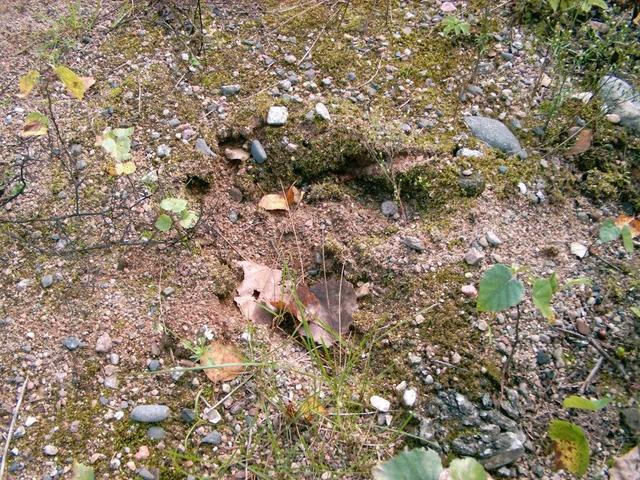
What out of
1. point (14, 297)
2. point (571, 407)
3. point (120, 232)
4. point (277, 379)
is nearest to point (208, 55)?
point (120, 232)

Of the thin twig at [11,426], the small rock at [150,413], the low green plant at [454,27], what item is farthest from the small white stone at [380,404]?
the low green plant at [454,27]

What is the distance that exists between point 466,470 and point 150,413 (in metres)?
0.84

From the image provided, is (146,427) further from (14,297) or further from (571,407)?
(571,407)

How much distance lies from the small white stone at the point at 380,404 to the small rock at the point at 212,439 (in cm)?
42

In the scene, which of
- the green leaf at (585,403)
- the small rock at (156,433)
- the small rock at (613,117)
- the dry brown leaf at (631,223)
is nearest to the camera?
the green leaf at (585,403)

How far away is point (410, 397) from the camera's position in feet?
5.74

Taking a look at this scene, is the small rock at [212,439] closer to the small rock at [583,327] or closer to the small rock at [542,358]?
the small rock at [542,358]

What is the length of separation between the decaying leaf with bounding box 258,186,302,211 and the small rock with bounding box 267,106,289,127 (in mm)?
241

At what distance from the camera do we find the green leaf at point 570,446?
160 centimetres

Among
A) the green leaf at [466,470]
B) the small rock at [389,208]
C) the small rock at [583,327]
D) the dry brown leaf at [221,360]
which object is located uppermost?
the small rock at [389,208]

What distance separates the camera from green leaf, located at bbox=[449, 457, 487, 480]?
1415 millimetres

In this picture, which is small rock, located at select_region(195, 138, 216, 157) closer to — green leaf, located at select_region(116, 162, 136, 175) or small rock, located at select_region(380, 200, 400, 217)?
green leaf, located at select_region(116, 162, 136, 175)

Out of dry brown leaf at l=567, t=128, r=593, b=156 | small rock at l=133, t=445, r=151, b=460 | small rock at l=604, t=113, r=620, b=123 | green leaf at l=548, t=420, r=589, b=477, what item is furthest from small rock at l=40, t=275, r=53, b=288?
small rock at l=604, t=113, r=620, b=123

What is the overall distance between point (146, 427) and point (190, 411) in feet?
0.40
